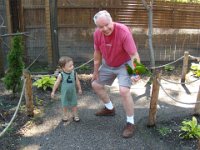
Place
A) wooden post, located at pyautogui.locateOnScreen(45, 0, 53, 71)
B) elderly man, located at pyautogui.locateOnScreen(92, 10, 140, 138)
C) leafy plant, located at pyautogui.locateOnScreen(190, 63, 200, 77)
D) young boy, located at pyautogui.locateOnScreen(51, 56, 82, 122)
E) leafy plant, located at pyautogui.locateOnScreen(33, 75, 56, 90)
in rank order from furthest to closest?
1. leafy plant, located at pyautogui.locateOnScreen(190, 63, 200, 77)
2. wooden post, located at pyautogui.locateOnScreen(45, 0, 53, 71)
3. leafy plant, located at pyautogui.locateOnScreen(33, 75, 56, 90)
4. young boy, located at pyautogui.locateOnScreen(51, 56, 82, 122)
5. elderly man, located at pyautogui.locateOnScreen(92, 10, 140, 138)

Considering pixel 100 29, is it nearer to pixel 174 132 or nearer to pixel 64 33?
pixel 174 132

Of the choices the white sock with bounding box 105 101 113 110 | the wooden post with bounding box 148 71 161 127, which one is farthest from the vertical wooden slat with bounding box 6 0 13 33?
the wooden post with bounding box 148 71 161 127

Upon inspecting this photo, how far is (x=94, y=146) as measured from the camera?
14.8 ft

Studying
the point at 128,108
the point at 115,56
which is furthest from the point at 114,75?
the point at 128,108

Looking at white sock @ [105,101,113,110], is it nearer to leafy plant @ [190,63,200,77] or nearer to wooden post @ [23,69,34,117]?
wooden post @ [23,69,34,117]

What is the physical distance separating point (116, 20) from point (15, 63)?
362 centimetres

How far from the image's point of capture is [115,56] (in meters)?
4.63

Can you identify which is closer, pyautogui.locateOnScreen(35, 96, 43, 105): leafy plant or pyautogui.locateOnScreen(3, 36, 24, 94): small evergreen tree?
pyautogui.locateOnScreen(3, 36, 24, 94): small evergreen tree

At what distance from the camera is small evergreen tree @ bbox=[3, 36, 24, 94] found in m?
5.62

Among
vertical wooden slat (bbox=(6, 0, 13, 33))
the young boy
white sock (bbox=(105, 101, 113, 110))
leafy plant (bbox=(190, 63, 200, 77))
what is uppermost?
vertical wooden slat (bbox=(6, 0, 13, 33))

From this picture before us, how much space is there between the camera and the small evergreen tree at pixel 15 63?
562cm

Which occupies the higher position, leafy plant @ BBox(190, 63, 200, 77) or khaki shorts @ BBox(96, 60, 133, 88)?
khaki shorts @ BBox(96, 60, 133, 88)

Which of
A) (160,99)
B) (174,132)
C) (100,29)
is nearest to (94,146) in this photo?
(174,132)

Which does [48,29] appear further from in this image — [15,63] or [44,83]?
[15,63]
